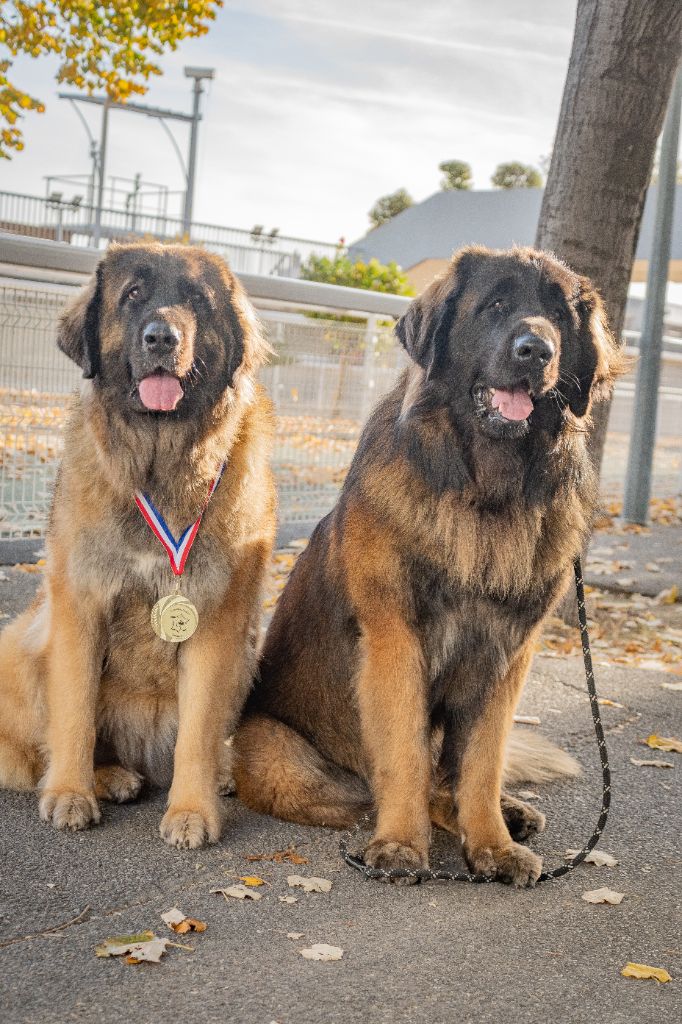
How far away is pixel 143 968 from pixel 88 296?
6.64 feet

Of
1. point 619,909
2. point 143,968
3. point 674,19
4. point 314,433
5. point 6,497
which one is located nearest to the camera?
point 143,968

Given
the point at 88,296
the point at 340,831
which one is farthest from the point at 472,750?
the point at 88,296

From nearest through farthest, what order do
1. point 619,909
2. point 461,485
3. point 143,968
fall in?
1. point 143,968
2. point 619,909
3. point 461,485

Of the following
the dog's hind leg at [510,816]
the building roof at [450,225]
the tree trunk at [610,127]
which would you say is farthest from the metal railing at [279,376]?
the building roof at [450,225]

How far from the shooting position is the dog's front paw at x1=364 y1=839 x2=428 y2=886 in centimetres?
315

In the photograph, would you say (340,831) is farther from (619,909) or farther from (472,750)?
(619,909)

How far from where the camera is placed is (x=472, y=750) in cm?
338

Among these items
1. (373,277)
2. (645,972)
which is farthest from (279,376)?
(373,277)

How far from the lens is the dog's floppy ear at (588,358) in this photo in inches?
132

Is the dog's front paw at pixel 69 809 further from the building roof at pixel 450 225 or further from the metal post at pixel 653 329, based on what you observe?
the building roof at pixel 450 225

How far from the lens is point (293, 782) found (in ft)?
11.7

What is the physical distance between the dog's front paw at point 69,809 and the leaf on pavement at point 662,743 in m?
2.52

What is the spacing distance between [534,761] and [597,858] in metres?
0.70

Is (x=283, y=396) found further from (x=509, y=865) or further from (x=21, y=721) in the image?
(x=509, y=865)
